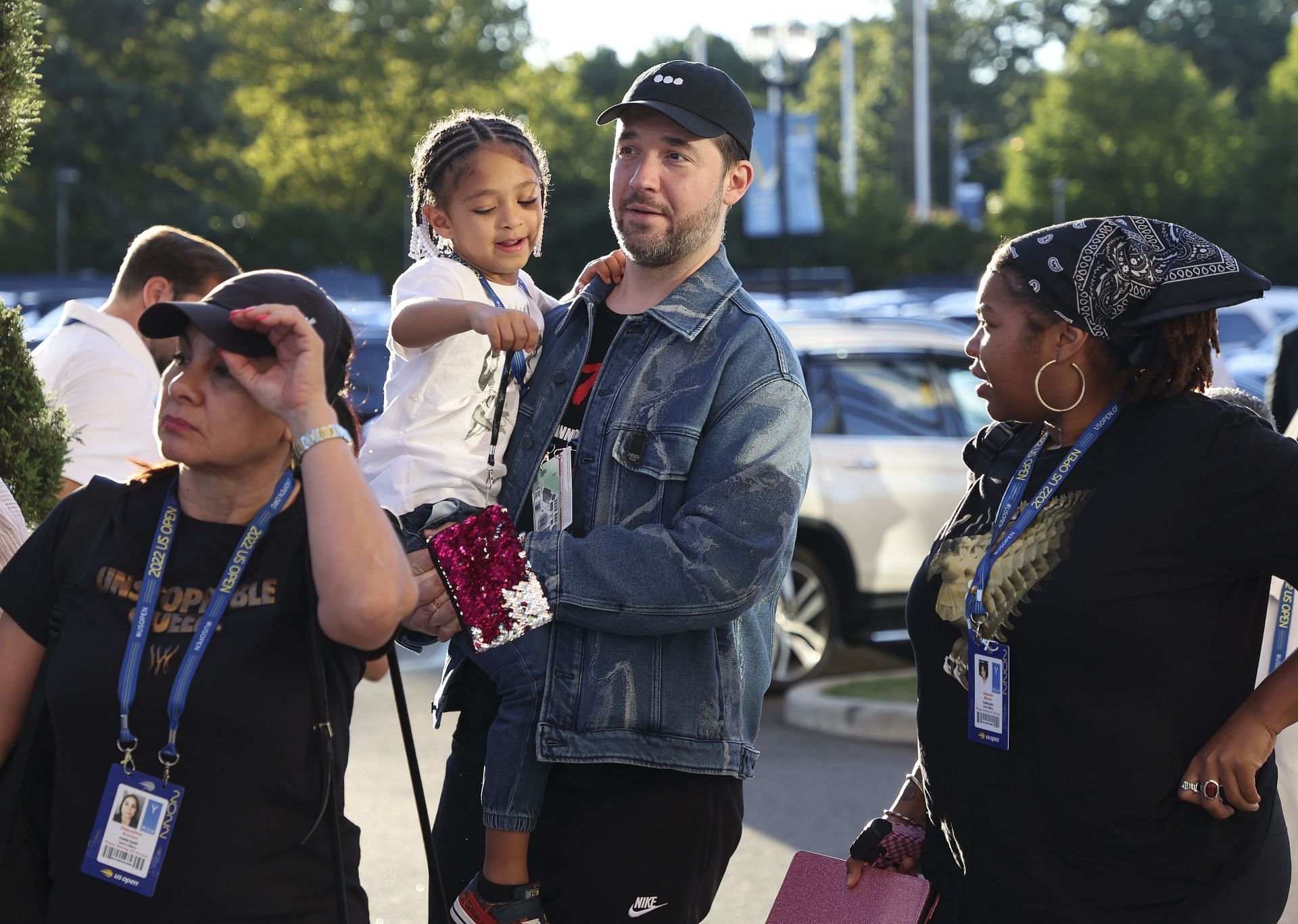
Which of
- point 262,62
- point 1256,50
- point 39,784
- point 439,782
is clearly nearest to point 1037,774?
point 39,784

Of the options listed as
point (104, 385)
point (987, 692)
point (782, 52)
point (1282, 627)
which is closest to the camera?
point (987, 692)

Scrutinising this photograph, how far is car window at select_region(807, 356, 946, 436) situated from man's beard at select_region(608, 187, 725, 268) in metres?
5.83

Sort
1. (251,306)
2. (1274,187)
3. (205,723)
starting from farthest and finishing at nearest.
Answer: (1274,187) → (251,306) → (205,723)

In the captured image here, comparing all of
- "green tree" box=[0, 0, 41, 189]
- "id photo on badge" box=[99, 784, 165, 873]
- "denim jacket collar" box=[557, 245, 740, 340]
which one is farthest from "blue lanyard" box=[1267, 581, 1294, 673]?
"green tree" box=[0, 0, 41, 189]

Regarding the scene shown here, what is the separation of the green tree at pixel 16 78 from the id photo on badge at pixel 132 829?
167 centimetres

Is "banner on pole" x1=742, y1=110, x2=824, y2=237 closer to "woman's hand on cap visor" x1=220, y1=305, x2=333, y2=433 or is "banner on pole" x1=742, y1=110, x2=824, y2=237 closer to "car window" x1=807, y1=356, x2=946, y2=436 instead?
"car window" x1=807, y1=356, x2=946, y2=436

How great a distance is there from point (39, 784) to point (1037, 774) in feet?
5.70

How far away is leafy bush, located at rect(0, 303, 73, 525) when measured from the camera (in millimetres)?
3537

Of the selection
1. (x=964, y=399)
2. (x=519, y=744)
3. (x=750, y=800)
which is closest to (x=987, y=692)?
(x=519, y=744)

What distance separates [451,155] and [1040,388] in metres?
1.40

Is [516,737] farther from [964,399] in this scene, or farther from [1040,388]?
[964,399]

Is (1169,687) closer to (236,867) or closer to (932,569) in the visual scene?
(932,569)

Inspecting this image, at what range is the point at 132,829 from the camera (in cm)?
244

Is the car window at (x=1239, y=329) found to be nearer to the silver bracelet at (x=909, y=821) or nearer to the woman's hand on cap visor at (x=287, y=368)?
the silver bracelet at (x=909, y=821)
